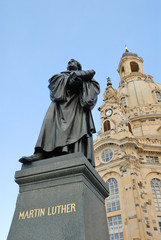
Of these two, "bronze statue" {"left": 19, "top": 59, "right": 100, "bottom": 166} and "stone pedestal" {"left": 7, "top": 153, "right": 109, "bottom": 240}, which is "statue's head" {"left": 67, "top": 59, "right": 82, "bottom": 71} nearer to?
"bronze statue" {"left": 19, "top": 59, "right": 100, "bottom": 166}

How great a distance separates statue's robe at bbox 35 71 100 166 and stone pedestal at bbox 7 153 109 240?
1.69 ft

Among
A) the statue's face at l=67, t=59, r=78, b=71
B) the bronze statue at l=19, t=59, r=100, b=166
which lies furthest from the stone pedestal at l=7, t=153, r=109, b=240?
the statue's face at l=67, t=59, r=78, b=71

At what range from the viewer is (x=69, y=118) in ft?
16.5

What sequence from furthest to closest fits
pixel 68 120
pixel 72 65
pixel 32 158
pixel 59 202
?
pixel 72 65 < pixel 68 120 < pixel 32 158 < pixel 59 202

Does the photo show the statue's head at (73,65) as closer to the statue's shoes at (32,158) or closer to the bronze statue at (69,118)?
the bronze statue at (69,118)

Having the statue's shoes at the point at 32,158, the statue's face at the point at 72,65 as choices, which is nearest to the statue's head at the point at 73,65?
the statue's face at the point at 72,65

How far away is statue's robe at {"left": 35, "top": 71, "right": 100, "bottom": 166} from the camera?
4680 mm

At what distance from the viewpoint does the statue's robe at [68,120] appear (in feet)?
15.4

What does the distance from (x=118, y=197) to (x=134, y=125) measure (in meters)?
18.0

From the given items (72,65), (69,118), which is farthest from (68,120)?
(72,65)

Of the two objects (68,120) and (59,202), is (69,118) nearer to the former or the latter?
(68,120)

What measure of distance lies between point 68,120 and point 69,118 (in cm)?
6

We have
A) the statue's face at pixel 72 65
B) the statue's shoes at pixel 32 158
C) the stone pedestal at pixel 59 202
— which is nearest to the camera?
the stone pedestal at pixel 59 202

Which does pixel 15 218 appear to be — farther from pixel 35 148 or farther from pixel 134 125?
pixel 134 125
